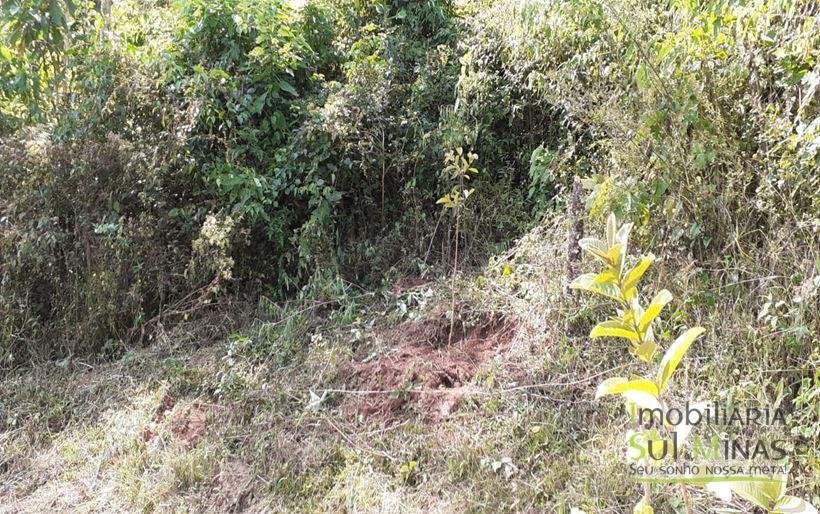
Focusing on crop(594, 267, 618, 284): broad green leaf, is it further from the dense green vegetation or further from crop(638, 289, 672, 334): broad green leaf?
the dense green vegetation

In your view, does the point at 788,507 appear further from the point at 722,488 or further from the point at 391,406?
the point at 391,406

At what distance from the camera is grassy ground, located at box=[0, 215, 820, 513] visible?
2.43 metres

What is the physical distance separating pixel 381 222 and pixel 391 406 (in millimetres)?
1790

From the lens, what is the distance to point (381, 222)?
176 inches

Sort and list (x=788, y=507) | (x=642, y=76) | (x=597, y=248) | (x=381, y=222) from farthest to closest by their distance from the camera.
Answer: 1. (x=381, y=222)
2. (x=642, y=76)
3. (x=597, y=248)
4. (x=788, y=507)

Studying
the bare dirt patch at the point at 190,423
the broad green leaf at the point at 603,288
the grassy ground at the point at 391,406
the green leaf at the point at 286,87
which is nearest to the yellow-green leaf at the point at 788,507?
the broad green leaf at the point at 603,288

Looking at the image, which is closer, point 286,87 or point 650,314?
point 650,314

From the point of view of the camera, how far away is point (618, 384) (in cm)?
106

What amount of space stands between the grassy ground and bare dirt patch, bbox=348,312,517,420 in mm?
10

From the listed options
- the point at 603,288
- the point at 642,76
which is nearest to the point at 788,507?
the point at 603,288

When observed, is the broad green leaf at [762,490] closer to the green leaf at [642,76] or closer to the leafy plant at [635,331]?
the leafy plant at [635,331]

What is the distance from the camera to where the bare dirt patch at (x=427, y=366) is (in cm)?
295

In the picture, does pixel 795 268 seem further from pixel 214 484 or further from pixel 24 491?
pixel 24 491

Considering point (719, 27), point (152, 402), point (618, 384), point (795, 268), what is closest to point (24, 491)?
point (152, 402)
